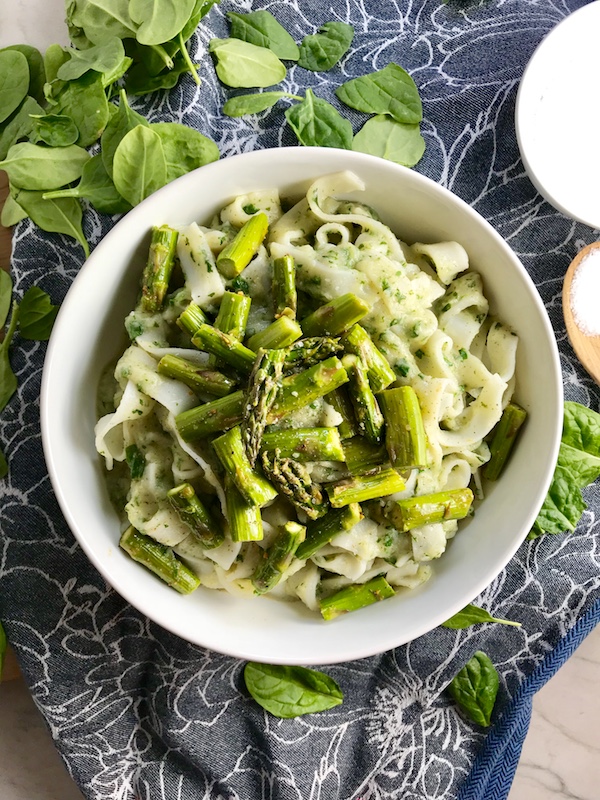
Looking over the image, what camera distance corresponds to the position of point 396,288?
2.78 m

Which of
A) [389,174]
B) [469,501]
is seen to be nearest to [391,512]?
[469,501]

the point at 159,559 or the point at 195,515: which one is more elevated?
the point at 195,515

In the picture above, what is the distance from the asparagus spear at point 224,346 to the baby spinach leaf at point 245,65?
1.39 metres

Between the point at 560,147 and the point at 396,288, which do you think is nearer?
the point at 396,288

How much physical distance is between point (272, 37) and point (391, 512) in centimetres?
227

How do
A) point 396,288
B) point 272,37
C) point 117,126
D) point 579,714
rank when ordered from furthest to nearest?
point 579,714, point 272,37, point 117,126, point 396,288

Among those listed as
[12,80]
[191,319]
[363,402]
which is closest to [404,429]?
[363,402]

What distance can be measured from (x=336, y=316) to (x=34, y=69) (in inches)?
80.0

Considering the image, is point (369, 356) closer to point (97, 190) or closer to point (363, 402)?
point (363, 402)

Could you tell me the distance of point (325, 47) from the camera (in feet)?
11.6

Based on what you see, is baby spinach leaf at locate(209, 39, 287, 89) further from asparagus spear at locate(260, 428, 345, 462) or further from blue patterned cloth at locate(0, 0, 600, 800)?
asparagus spear at locate(260, 428, 345, 462)

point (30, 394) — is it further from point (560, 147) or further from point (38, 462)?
point (560, 147)

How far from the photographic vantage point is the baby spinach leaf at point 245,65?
3.37 m

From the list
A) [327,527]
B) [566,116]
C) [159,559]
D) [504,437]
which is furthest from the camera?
[566,116]
